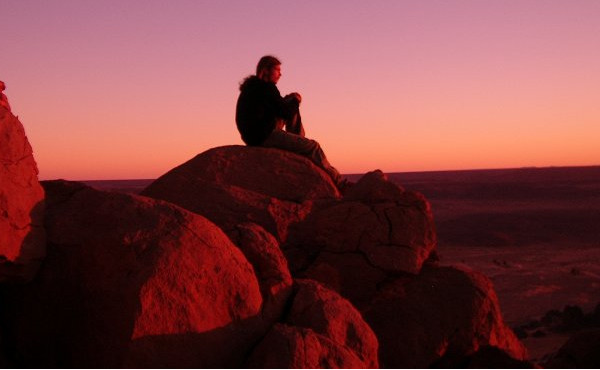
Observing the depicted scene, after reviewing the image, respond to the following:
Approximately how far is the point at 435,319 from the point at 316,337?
1.78m

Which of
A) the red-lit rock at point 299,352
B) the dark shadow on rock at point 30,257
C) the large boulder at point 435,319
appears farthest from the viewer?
the large boulder at point 435,319

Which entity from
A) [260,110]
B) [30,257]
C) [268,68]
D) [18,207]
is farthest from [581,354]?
[18,207]

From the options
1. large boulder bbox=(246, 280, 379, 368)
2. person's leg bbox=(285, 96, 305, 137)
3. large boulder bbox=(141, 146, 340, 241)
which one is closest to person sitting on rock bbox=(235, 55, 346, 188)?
person's leg bbox=(285, 96, 305, 137)

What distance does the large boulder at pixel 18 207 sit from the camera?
11.3 ft

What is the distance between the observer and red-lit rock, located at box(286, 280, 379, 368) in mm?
3766

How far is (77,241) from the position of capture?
12.2 feet

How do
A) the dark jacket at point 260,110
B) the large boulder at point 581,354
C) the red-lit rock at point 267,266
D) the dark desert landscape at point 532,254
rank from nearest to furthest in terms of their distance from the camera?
the red-lit rock at point 267,266 < the large boulder at point 581,354 < the dark jacket at point 260,110 < the dark desert landscape at point 532,254

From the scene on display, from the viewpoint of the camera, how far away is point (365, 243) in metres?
5.11

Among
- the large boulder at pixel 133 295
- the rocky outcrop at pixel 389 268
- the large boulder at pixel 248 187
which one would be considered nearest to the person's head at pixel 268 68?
the large boulder at pixel 248 187

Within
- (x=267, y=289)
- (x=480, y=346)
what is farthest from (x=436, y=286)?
(x=267, y=289)

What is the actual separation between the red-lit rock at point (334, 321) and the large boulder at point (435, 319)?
3.06ft

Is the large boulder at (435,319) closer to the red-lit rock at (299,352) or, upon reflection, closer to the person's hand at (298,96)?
the red-lit rock at (299,352)

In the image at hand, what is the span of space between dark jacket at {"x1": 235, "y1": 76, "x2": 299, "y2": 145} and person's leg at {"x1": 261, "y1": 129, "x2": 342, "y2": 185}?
0.34 ft

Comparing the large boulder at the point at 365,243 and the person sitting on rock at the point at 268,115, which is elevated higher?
the person sitting on rock at the point at 268,115
